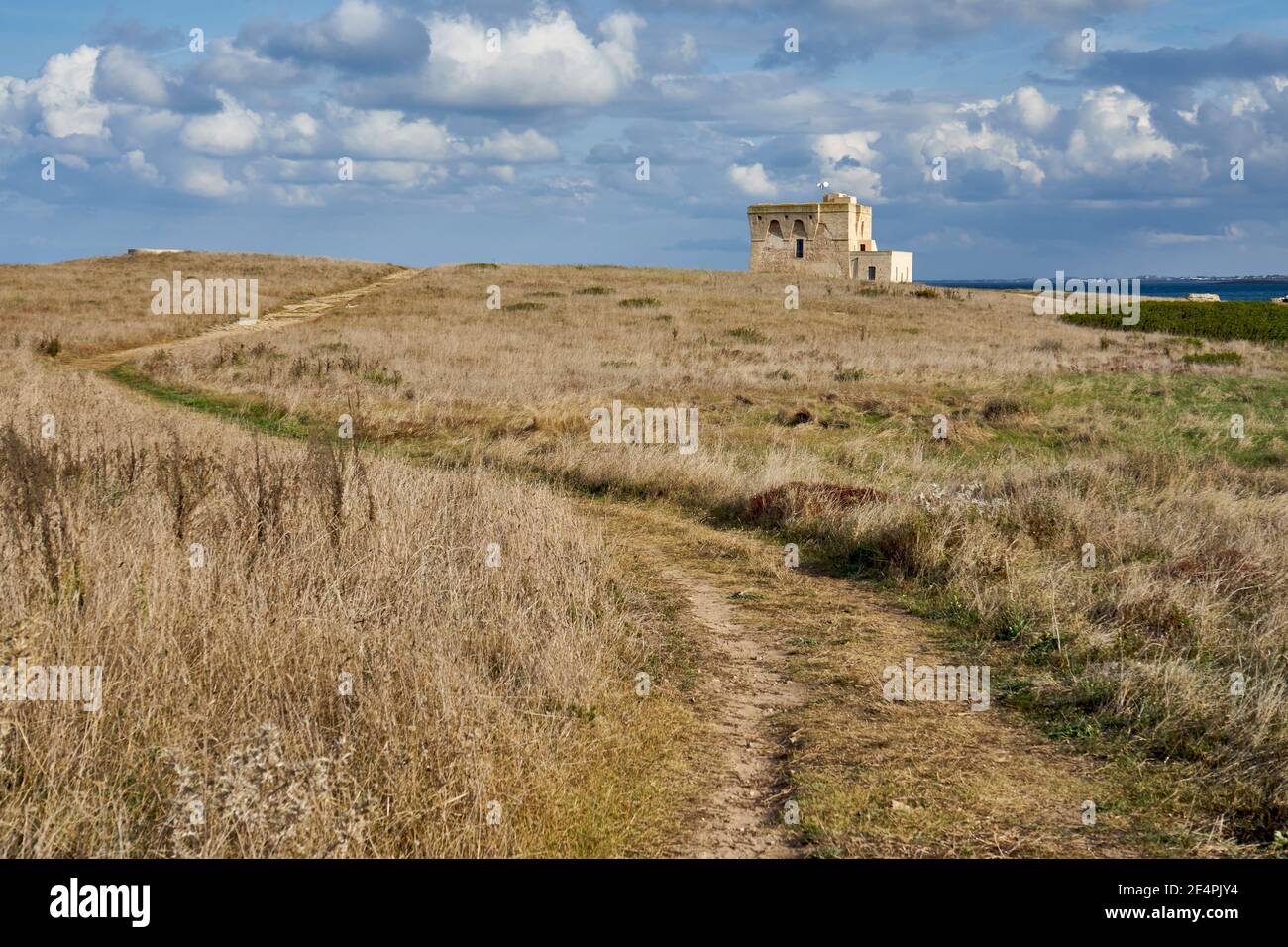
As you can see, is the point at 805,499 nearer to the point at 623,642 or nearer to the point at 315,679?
the point at 623,642

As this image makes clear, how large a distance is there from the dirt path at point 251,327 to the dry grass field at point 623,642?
11752mm

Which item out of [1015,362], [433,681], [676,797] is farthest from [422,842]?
[1015,362]

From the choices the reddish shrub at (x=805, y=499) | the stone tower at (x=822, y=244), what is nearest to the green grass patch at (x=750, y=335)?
the reddish shrub at (x=805, y=499)

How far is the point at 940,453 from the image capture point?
1562 centimetres

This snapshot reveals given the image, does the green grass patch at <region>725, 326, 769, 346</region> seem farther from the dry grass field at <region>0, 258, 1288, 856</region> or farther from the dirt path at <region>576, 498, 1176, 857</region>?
the dirt path at <region>576, 498, 1176, 857</region>

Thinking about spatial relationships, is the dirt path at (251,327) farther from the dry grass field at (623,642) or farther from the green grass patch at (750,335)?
the green grass patch at (750,335)

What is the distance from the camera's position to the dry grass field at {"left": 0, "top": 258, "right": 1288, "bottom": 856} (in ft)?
13.3

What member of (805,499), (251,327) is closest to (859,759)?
(805,499)

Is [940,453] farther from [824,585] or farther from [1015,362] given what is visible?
[1015,362]

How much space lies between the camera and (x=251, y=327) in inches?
1372

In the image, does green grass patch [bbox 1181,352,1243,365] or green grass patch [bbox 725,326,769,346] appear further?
green grass patch [bbox 725,326,769,346]

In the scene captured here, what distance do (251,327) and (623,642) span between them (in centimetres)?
3233

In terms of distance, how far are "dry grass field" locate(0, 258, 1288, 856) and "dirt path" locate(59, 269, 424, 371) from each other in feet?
38.6

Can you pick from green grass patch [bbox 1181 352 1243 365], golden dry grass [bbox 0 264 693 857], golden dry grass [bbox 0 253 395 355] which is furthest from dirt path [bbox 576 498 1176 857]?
green grass patch [bbox 1181 352 1243 365]
